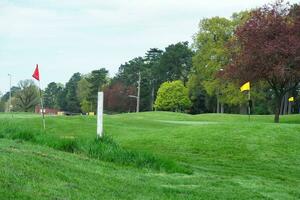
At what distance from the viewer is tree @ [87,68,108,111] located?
118 m

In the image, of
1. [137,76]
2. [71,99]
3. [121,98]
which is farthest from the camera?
[71,99]

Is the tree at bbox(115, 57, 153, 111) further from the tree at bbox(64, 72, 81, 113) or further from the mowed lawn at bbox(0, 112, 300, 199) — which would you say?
the mowed lawn at bbox(0, 112, 300, 199)

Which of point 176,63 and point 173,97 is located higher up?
point 176,63

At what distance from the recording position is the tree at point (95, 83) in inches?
4641

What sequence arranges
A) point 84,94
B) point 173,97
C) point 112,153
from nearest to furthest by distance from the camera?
1. point 112,153
2. point 173,97
3. point 84,94

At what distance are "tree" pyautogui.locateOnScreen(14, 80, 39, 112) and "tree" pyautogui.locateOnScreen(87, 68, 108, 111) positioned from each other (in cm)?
1406

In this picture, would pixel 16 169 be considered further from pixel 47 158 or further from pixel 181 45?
pixel 181 45

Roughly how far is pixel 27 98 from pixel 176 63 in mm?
33035

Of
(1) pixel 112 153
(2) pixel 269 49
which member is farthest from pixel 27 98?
(1) pixel 112 153

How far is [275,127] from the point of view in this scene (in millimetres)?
18312

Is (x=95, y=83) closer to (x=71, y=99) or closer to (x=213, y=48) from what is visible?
(x=71, y=99)

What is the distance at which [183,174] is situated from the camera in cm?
977

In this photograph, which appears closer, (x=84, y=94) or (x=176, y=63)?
(x=176, y=63)

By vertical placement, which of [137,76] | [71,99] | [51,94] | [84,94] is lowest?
[71,99]
